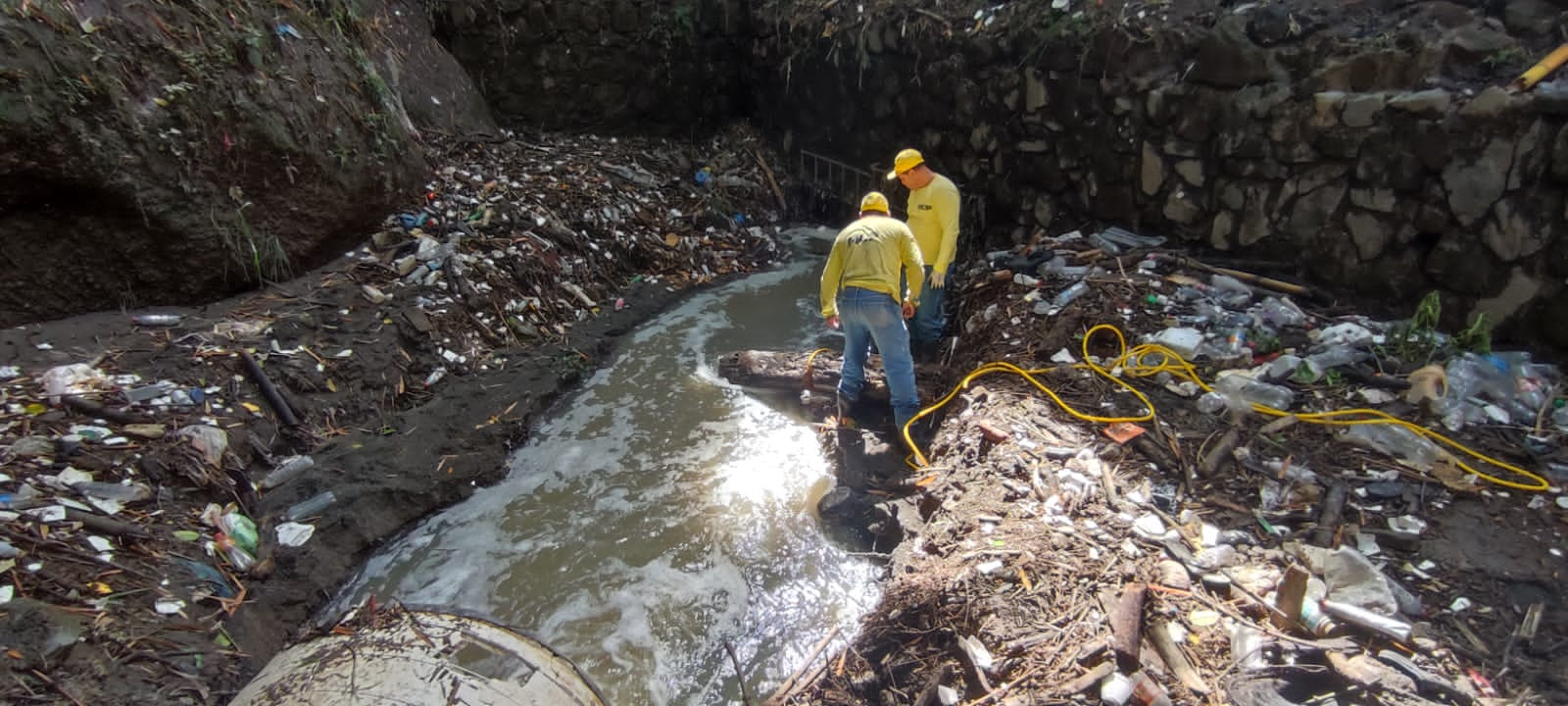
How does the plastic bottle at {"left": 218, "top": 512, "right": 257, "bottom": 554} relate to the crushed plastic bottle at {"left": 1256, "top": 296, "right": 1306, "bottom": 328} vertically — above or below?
below

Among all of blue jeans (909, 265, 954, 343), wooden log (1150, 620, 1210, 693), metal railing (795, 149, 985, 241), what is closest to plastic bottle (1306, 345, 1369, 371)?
wooden log (1150, 620, 1210, 693)

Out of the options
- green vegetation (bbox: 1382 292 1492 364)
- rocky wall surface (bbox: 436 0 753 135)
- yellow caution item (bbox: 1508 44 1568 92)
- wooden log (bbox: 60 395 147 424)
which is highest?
rocky wall surface (bbox: 436 0 753 135)

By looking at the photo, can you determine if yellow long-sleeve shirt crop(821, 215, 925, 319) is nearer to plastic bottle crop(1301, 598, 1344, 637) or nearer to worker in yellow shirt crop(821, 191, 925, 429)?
worker in yellow shirt crop(821, 191, 925, 429)

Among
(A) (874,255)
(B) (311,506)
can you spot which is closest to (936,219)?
(A) (874,255)

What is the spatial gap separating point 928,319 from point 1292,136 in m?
2.55

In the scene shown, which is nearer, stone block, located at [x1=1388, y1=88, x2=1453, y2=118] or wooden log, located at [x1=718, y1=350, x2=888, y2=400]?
stone block, located at [x1=1388, y1=88, x2=1453, y2=118]

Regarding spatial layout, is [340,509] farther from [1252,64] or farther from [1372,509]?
[1252,64]

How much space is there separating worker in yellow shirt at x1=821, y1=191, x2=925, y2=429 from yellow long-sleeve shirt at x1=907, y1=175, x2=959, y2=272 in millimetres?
573

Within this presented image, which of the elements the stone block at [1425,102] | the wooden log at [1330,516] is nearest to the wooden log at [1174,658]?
the wooden log at [1330,516]

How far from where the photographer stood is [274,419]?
425 cm

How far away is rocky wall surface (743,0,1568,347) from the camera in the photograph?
381 centimetres

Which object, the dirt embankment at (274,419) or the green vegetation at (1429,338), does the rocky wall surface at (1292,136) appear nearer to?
the green vegetation at (1429,338)

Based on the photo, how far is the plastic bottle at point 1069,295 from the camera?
4.90 m

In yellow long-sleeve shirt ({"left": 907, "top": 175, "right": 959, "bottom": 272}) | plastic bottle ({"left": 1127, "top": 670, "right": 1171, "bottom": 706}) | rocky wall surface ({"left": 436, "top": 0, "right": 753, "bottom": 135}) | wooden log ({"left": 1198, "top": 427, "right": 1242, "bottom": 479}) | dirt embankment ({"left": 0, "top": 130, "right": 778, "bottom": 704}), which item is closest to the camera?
plastic bottle ({"left": 1127, "top": 670, "right": 1171, "bottom": 706})
